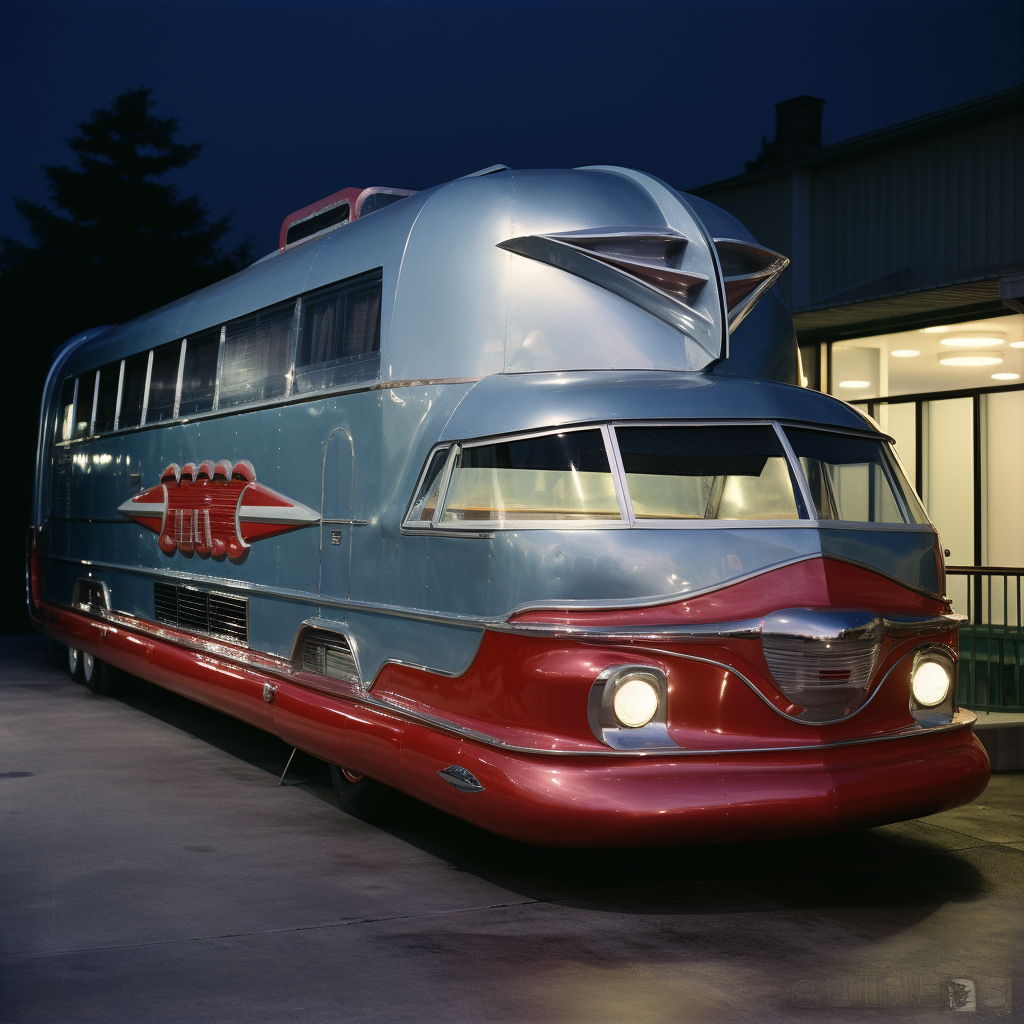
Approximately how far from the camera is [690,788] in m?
5.13

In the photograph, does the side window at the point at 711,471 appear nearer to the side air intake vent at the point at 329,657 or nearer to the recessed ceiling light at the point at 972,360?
the side air intake vent at the point at 329,657

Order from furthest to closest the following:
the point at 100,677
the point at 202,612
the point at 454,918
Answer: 1. the point at 100,677
2. the point at 202,612
3. the point at 454,918

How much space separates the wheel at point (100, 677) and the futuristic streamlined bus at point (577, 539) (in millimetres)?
4210

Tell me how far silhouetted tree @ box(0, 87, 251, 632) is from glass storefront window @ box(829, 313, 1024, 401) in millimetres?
23678

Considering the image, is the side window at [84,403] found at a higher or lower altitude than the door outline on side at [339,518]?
higher

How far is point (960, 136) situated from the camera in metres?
13.6

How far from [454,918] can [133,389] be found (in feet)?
21.9

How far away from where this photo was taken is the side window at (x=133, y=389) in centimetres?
1048

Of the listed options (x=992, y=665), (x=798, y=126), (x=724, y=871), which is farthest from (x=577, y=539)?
(x=798, y=126)

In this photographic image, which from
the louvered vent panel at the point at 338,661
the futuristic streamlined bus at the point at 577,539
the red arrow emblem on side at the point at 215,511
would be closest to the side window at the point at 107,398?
the red arrow emblem on side at the point at 215,511

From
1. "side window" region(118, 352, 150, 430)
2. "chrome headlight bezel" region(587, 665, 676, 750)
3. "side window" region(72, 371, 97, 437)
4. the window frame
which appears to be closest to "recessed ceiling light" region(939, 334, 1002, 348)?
the window frame

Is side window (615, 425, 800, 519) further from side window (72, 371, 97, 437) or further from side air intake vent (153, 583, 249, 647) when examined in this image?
side window (72, 371, 97, 437)

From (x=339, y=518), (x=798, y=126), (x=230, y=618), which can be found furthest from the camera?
(x=798, y=126)

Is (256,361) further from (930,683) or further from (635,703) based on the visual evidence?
(930,683)
